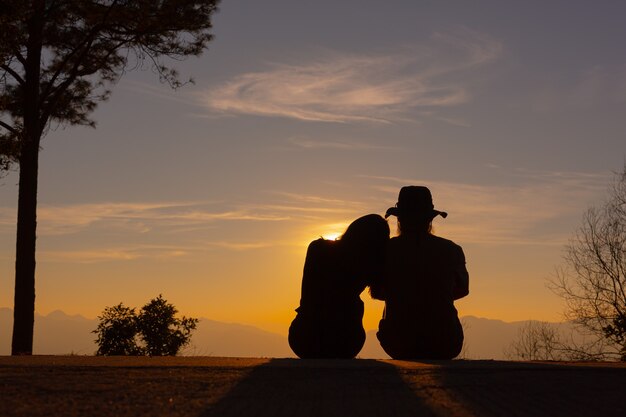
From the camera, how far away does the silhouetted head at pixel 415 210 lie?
400 inches

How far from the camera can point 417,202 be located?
10.2m

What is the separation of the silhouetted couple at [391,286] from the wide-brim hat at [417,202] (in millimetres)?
11

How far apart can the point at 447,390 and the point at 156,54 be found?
1710 centimetres

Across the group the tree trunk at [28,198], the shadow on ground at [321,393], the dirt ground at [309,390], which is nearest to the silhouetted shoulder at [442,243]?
the dirt ground at [309,390]

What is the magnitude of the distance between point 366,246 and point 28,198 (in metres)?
11.4

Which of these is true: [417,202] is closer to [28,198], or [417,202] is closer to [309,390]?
[309,390]

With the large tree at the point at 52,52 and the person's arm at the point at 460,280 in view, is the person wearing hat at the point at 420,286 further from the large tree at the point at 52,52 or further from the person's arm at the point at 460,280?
the large tree at the point at 52,52

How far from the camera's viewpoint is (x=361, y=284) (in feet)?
33.6

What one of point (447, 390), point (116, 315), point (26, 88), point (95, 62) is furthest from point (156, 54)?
point (447, 390)

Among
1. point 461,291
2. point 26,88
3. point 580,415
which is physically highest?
point 26,88

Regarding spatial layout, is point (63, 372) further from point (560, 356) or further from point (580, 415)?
point (560, 356)

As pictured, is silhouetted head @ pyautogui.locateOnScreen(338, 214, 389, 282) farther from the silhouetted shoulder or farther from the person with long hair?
the silhouetted shoulder

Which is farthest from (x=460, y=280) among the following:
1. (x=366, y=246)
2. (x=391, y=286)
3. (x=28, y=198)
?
(x=28, y=198)

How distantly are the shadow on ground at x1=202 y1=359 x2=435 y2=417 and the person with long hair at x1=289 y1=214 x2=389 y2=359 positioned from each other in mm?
2790
